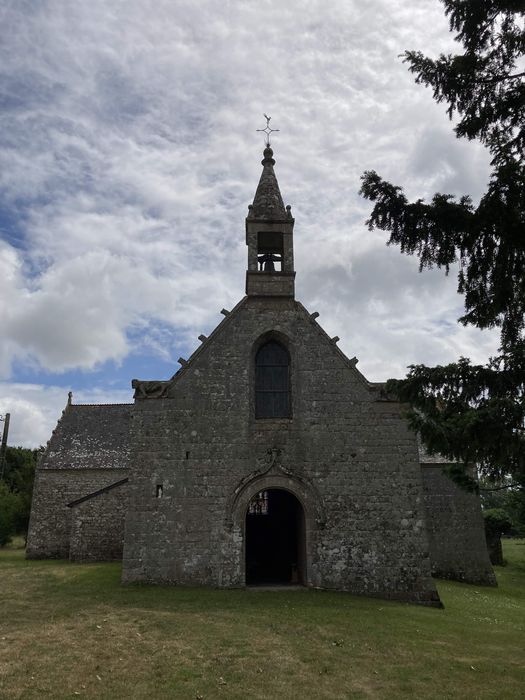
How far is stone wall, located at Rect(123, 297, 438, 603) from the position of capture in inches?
575

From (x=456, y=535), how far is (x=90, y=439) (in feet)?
65.7

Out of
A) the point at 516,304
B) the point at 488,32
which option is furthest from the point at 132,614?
the point at 488,32

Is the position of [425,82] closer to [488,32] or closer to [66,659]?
[488,32]

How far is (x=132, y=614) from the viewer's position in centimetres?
1160

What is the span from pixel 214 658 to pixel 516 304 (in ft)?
24.6

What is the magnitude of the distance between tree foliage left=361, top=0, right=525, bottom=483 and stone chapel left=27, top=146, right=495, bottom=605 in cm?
743

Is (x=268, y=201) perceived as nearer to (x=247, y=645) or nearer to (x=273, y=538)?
(x=273, y=538)

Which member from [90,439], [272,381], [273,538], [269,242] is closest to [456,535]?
[273,538]

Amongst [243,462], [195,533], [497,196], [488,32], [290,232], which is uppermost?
[290,232]

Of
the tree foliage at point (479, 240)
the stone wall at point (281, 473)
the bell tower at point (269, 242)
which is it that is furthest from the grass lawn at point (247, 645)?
the bell tower at point (269, 242)

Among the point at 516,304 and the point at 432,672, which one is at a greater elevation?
the point at 516,304

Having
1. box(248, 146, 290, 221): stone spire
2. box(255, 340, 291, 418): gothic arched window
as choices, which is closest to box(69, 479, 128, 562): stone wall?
box(255, 340, 291, 418): gothic arched window

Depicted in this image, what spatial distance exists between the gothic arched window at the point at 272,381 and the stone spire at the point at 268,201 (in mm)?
4583

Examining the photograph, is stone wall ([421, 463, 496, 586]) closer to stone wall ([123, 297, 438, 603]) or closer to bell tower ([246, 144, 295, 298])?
stone wall ([123, 297, 438, 603])
